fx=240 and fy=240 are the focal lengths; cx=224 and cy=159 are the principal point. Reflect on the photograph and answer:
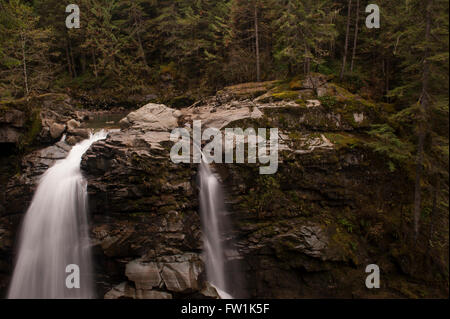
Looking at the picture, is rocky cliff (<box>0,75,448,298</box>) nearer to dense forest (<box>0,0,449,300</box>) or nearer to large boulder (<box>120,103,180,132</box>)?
dense forest (<box>0,0,449,300</box>)

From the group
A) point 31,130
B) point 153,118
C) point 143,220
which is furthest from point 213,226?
point 31,130

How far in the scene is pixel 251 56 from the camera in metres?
19.1

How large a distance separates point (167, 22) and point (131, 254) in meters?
21.2

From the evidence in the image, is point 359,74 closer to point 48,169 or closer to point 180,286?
point 180,286

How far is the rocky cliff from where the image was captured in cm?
863

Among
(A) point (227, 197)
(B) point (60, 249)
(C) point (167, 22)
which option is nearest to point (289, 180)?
(A) point (227, 197)

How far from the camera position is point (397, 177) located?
10891 mm

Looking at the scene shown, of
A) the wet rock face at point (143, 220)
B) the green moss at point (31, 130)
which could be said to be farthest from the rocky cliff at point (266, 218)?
the green moss at point (31, 130)

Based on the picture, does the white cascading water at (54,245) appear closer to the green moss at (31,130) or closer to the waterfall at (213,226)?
the green moss at (31,130)

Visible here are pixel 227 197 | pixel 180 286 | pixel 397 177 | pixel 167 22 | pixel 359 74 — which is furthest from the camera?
pixel 167 22

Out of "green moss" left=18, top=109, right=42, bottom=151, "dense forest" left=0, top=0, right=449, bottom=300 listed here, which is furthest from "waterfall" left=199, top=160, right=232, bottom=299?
"green moss" left=18, top=109, right=42, bottom=151

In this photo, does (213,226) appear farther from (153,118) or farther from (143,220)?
(153,118)

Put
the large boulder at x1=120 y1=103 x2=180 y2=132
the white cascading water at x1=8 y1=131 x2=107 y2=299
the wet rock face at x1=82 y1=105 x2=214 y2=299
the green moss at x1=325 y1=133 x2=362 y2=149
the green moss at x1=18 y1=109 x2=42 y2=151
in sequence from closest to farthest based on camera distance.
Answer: the wet rock face at x1=82 y1=105 x2=214 y2=299 < the white cascading water at x1=8 y1=131 x2=107 y2=299 < the green moss at x1=325 y1=133 x2=362 y2=149 < the green moss at x1=18 y1=109 x2=42 y2=151 < the large boulder at x1=120 y1=103 x2=180 y2=132

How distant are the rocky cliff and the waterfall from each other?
1.26 ft
